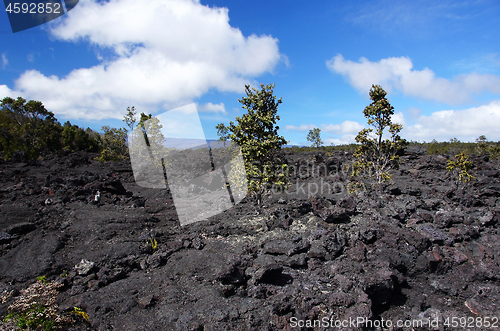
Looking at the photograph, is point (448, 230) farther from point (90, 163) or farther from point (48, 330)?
point (90, 163)

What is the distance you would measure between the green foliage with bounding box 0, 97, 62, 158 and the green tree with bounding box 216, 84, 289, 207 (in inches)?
1783

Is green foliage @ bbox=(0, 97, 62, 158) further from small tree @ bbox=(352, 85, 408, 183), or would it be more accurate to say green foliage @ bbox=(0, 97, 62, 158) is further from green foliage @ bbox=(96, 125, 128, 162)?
small tree @ bbox=(352, 85, 408, 183)

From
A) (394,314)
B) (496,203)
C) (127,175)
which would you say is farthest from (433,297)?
(127,175)

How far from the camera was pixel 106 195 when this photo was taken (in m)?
21.1

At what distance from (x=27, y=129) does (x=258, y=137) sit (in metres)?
54.5

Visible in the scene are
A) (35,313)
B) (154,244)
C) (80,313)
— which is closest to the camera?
(35,313)

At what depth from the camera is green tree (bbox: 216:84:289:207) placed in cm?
Answer: 1264

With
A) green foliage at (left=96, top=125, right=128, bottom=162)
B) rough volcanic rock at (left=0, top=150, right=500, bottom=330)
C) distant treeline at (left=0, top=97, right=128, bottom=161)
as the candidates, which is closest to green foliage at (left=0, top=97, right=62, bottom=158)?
distant treeline at (left=0, top=97, right=128, bottom=161)

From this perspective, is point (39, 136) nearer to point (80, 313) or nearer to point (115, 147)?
point (115, 147)

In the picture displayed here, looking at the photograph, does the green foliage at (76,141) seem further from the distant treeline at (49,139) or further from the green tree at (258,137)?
the green tree at (258,137)

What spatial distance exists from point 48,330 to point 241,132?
9783 mm

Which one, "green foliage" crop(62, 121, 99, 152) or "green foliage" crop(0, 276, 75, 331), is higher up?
"green foliage" crop(62, 121, 99, 152)

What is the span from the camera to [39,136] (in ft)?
165

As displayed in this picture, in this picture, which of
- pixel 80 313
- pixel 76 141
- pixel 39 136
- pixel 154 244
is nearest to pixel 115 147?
pixel 39 136
